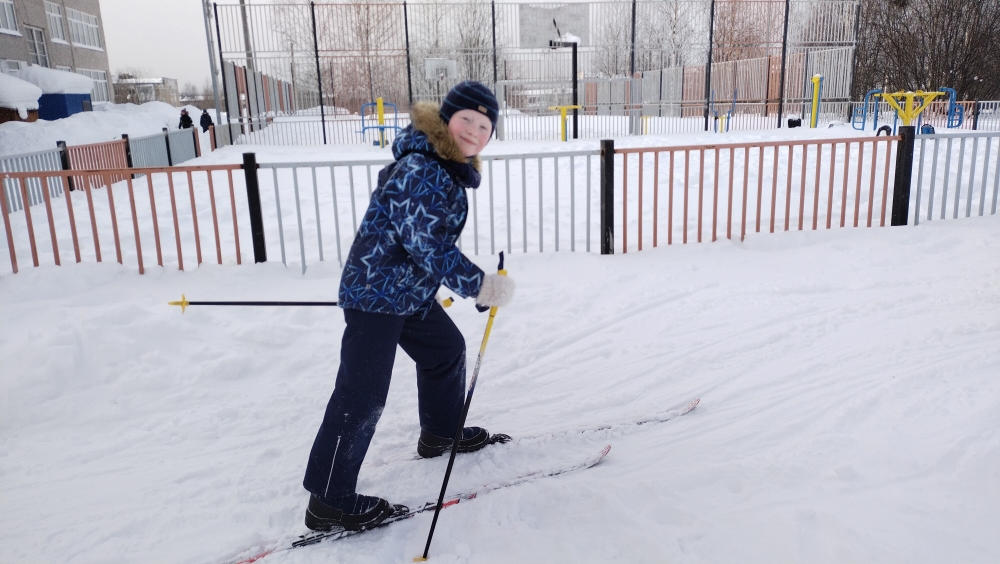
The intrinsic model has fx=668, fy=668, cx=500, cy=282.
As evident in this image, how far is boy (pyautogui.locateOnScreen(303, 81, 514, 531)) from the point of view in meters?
2.24

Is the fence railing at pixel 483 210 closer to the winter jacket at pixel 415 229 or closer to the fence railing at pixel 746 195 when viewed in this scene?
the fence railing at pixel 746 195

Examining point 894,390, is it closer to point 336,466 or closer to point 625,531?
point 625,531

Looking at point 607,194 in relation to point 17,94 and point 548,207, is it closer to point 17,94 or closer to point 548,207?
point 548,207

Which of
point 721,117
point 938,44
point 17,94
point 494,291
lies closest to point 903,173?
point 494,291

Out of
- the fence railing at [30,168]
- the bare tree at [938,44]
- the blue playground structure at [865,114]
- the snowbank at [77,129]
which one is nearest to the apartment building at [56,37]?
the snowbank at [77,129]

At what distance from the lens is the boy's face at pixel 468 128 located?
2400mm

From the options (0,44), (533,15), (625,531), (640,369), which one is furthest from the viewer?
(0,44)

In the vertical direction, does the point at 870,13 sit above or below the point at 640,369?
above

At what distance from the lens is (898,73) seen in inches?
1123

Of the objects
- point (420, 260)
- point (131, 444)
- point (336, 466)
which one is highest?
point (420, 260)

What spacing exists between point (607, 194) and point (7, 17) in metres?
30.2

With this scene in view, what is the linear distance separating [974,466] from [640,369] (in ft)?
5.65

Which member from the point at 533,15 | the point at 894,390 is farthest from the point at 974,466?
the point at 533,15

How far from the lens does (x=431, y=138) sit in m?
2.31
